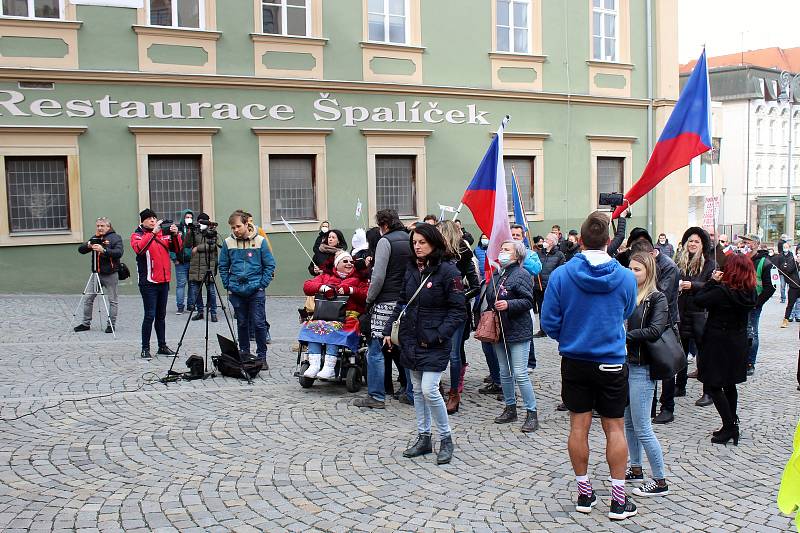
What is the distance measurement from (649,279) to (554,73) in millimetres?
15918

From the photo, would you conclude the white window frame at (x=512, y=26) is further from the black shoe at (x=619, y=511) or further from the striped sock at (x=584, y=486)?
the black shoe at (x=619, y=511)

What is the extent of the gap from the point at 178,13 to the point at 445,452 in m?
13.2

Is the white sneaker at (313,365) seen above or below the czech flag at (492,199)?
below

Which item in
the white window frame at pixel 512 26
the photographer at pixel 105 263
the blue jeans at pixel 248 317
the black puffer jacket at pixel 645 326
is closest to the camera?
the black puffer jacket at pixel 645 326

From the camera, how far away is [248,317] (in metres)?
9.66

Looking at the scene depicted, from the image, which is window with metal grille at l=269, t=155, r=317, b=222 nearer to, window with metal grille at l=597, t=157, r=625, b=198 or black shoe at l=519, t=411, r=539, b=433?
window with metal grille at l=597, t=157, r=625, b=198

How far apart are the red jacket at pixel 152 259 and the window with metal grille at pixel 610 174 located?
1438 centimetres

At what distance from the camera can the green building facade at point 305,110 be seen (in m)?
15.6

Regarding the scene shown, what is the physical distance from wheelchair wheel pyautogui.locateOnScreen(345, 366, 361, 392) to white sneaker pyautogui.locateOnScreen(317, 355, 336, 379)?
0.54 feet

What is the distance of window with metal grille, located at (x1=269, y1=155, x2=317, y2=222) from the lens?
17.8 m

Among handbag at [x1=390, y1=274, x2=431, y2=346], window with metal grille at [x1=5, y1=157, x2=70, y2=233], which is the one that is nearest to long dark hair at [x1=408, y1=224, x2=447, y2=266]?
handbag at [x1=390, y1=274, x2=431, y2=346]

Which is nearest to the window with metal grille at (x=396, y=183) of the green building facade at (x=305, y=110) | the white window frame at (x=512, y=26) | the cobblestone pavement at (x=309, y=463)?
the green building facade at (x=305, y=110)

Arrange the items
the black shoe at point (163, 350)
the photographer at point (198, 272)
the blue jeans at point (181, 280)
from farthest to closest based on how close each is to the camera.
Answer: the blue jeans at point (181, 280) < the photographer at point (198, 272) < the black shoe at point (163, 350)

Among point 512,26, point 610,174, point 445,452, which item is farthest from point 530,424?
point 610,174
